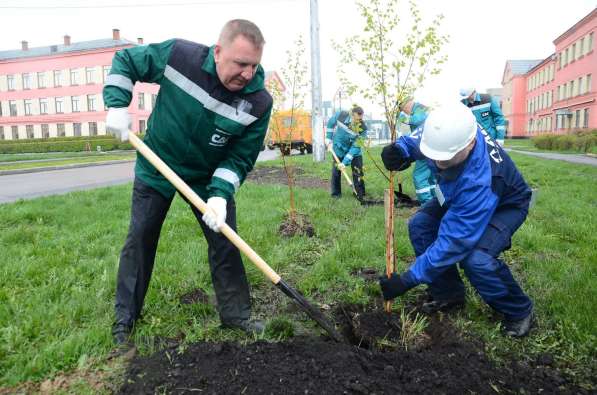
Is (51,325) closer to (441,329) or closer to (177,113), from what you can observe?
(177,113)

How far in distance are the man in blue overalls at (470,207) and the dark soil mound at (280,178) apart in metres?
6.87

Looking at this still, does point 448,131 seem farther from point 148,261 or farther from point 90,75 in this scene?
point 90,75

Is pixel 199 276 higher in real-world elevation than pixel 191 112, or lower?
lower

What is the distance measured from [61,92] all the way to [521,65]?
57.6 meters

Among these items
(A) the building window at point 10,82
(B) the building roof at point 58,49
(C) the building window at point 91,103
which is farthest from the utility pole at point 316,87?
(A) the building window at point 10,82

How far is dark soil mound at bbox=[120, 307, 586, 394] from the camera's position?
7.29 ft

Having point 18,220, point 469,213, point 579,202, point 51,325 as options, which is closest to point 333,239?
point 469,213

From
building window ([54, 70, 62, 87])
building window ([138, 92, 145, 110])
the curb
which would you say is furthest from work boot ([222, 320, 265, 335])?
building window ([54, 70, 62, 87])

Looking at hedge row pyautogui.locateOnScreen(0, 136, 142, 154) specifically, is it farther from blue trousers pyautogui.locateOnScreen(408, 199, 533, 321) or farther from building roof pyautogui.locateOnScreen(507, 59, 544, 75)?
building roof pyautogui.locateOnScreen(507, 59, 544, 75)

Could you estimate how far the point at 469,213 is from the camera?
2.62m

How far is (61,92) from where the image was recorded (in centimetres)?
4956

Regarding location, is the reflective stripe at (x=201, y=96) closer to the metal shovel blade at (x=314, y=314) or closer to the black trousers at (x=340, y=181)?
the metal shovel blade at (x=314, y=314)

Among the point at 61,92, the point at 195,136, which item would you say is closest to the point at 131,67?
the point at 195,136

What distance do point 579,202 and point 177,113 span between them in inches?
266
